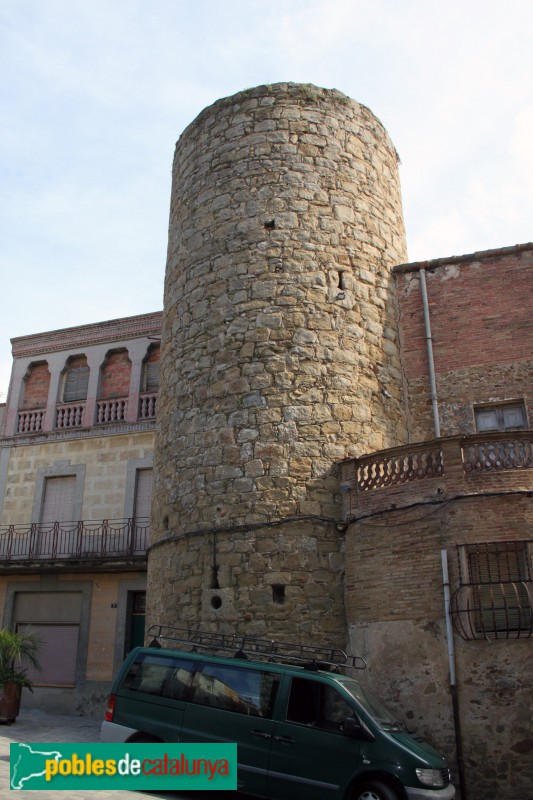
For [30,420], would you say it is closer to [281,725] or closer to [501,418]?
[501,418]

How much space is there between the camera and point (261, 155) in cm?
1277

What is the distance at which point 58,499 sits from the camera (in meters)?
19.0

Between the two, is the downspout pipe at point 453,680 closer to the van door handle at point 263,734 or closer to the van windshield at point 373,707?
the van windshield at point 373,707

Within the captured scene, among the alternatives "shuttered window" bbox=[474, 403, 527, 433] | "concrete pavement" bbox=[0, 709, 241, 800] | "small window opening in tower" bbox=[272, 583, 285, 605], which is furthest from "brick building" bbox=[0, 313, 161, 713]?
"shuttered window" bbox=[474, 403, 527, 433]

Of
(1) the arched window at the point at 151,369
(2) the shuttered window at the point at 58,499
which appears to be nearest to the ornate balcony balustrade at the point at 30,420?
(2) the shuttered window at the point at 58,499

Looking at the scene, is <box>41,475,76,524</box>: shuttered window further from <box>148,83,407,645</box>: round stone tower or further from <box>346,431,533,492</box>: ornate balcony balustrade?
<box>346,431,533,492</box>: ornate balcony balustrade

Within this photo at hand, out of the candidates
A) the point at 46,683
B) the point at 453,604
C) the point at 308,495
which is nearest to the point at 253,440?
the point at 308,495

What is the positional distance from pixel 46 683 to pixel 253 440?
9.97 meters

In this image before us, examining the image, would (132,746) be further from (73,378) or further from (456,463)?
(73,378)

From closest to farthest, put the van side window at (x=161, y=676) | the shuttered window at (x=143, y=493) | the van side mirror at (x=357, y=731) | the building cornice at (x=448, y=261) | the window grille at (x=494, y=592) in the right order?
the van side mirror at (x=357, y=731), the van side window at (x=161, y=676), the window grille at (x=494, y=592), the building cornice at (x=448, y=261), the shuttered window at (x=143, y=493)

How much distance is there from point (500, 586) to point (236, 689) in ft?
11.5

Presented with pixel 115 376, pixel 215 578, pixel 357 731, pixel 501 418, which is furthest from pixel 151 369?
pixel 357 731

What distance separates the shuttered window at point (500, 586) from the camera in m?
8.69

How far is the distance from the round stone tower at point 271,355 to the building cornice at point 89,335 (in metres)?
6.10
